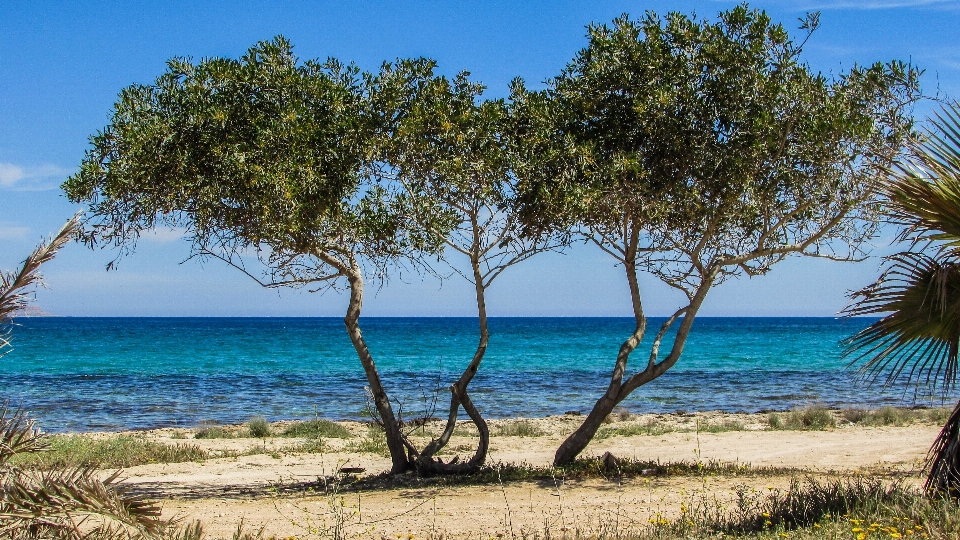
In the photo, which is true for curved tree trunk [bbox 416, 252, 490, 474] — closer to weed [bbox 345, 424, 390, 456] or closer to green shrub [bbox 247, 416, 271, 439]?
weed [bbox 345, 424, 390, 456]

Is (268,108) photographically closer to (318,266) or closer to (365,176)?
(365,176)

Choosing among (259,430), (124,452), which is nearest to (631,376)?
A: (124,452)

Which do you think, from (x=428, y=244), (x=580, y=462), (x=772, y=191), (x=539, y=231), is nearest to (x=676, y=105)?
(x=772, y=191)

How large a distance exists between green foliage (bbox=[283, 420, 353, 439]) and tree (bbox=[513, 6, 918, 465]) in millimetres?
9238

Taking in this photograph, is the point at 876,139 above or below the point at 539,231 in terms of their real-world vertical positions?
above

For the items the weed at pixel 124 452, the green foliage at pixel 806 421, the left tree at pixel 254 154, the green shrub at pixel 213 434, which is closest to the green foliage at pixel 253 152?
the left tree at pixel 254 154

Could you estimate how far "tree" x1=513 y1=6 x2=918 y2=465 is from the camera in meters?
11.0

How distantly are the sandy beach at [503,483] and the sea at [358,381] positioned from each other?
174 centimetres

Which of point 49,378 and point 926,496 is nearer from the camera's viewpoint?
point 926,496

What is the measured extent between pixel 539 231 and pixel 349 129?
3.19 m

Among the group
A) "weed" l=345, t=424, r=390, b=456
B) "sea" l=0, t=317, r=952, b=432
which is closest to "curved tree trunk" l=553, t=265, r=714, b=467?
"sea" l=0, t=317, r=952, b=432

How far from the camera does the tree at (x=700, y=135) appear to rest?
36.0ft

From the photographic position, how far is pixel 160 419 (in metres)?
25.3

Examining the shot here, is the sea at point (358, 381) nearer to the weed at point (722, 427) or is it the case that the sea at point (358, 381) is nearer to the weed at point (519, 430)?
the weed at point (519, 430)
